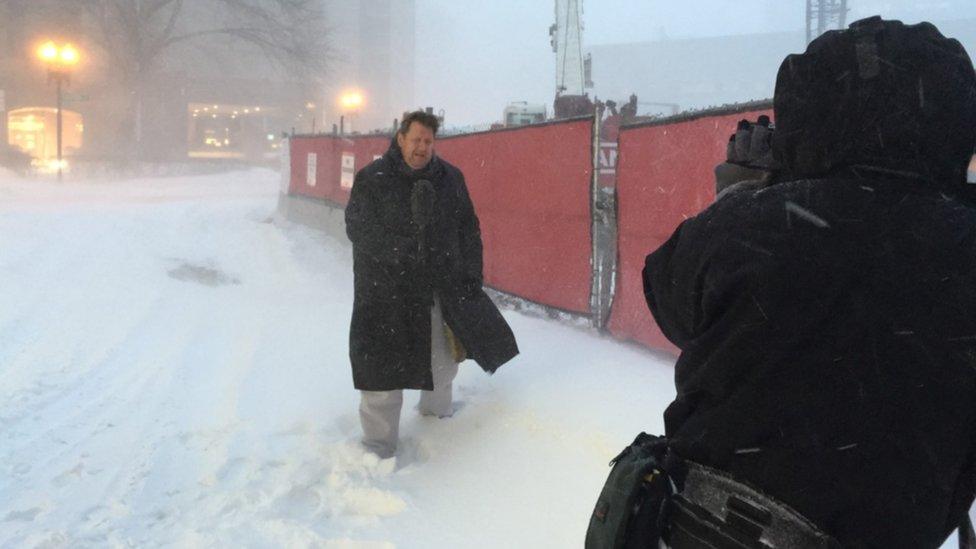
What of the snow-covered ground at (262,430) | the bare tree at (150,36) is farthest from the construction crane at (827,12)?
the snow-covered ground at (262,430)

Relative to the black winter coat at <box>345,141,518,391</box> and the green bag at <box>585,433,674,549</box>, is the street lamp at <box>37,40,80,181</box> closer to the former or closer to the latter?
the black winter coat at <box>345,141,518,391</box>

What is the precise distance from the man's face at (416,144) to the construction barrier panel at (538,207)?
246 cm

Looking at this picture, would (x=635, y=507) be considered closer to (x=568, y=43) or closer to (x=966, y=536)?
(x=966, y=536)

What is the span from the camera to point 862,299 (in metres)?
1.31

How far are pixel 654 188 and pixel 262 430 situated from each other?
2973 millimetres

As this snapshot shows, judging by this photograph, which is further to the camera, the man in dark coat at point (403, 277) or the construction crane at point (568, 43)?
the construction crane at point (568, 43)

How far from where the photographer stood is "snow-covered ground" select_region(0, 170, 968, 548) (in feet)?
11.7

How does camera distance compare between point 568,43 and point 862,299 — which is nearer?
point 862,299

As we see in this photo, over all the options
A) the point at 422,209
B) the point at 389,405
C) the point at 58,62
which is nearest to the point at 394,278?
the point at 422,209

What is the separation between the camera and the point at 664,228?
207 inches

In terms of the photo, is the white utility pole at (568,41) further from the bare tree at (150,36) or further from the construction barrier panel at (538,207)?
the construction barrier panel at (538,207)

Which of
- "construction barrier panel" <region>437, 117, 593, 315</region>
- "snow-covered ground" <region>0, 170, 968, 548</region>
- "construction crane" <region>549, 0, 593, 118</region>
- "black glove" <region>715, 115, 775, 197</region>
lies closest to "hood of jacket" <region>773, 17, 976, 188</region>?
"black glove" <region>715, 115, 775, 197</region>

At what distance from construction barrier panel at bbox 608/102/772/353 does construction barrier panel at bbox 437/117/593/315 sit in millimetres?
545

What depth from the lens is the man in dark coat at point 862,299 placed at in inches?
51.8
